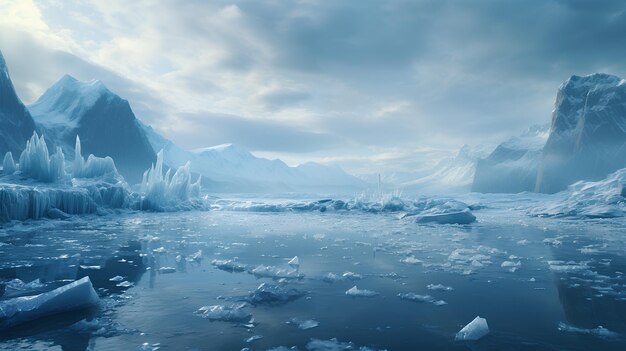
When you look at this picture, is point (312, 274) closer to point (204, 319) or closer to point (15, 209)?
point (204, 319)

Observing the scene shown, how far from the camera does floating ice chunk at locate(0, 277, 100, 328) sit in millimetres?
6637

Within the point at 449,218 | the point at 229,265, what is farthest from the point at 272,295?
the point at 449,218

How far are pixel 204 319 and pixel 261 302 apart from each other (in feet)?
4.87

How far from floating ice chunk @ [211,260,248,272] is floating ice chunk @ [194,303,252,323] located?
4.18 meters

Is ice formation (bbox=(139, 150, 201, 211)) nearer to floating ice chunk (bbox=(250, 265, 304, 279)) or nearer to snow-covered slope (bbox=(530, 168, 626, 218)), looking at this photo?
floating ice chunk (bbox=(250, 265, 304, 279))

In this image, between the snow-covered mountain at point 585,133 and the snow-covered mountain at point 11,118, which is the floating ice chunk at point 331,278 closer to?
the snow-covered mountain at point 11,118

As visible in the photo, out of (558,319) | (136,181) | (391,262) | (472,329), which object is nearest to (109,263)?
(391,262)

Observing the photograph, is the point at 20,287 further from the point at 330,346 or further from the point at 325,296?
the point at 330,346

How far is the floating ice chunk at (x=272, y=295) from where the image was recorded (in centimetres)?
837

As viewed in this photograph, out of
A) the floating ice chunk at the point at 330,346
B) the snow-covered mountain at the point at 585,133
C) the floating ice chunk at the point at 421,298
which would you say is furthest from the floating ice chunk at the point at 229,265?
the snow-covered mountain at the point at 585,133

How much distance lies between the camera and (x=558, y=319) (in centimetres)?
725

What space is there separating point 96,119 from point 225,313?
5994 inches

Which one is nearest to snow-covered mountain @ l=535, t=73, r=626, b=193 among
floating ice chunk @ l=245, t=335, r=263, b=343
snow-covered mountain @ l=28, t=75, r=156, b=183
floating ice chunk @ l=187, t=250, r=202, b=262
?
floating ice chunk @ l=187, t=250, r=202, b=262

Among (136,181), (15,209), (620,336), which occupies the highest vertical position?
(136,181)
